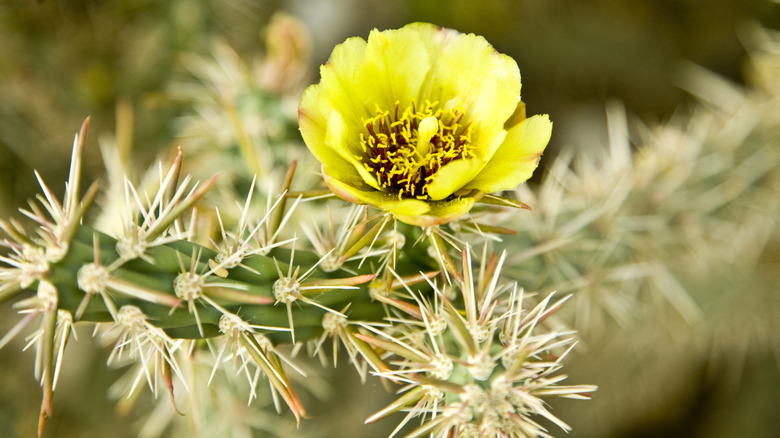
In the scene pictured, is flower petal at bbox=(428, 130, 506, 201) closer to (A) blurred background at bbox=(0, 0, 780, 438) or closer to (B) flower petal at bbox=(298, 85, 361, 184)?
(B) flower petal at bbox=(298, 85, 361, 184)

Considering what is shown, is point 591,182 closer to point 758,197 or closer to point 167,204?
point 758,197

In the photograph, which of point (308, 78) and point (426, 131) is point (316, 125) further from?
point (308, 78)

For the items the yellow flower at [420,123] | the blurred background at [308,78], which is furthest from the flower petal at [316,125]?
the blurred background at [308,78]

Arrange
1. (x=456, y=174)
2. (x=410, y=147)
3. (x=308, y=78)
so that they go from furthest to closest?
(x=308, y=78) < (x=410, y=147) < (x=456, y=174)

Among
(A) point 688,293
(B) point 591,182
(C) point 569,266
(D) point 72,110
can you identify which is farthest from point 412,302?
(D) point 72,110

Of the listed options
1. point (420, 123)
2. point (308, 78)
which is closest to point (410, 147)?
point (420, 123)

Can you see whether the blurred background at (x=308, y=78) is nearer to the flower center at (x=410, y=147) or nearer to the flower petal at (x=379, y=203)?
the flower center at (x=410, y=147)
